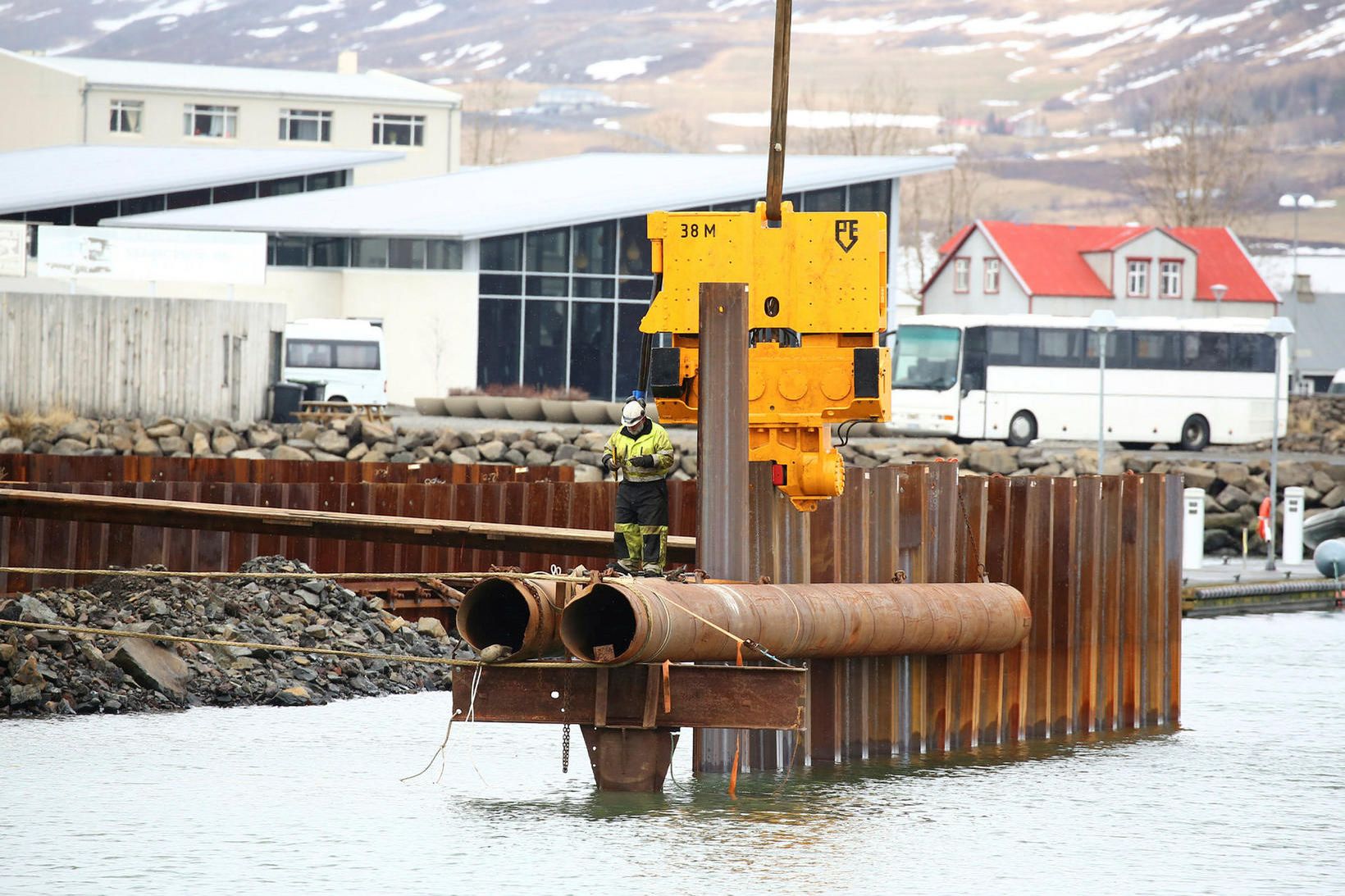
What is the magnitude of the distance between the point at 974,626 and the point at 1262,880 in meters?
3.18

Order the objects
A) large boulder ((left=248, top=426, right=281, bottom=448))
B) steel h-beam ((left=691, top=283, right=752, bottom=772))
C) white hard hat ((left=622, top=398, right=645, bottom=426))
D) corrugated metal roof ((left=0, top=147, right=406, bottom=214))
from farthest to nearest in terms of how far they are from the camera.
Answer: corrugated metal roof ((left=0, top=147, right=406, bottom=214)) < large boulder ((left=248, top=426, right=281, bottom=448)) < white hard hat ((left=622, top=398, right=645, bottom=426)) < steel h-beam ((left=691, top=283, right=752, bottom=772))

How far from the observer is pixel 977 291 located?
320ft

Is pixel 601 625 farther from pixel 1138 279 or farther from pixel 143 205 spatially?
pixel 1138 279

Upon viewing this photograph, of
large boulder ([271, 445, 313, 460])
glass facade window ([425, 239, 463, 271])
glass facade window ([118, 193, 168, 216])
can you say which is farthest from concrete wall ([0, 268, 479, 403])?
large boulder ([271, 445, 313, 460])

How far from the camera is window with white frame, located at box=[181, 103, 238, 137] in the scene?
86.0 m

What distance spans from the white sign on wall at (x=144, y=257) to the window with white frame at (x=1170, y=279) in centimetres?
5820

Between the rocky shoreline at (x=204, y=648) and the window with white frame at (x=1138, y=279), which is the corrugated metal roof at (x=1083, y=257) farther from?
the rocky shoreline at (x=204, y=648)

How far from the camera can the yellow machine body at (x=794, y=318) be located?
566 inches

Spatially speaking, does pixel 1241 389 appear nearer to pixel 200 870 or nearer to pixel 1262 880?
pixel 1262 880

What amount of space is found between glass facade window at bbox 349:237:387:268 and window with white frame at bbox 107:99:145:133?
34.3 m

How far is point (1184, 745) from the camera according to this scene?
18453 mm

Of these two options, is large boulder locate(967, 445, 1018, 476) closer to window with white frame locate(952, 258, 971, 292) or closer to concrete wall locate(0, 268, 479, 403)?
concrete wall locate(0, 268, 479, 403)

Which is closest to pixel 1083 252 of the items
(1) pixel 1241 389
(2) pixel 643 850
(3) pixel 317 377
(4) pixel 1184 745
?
(1) pixel 1241 389

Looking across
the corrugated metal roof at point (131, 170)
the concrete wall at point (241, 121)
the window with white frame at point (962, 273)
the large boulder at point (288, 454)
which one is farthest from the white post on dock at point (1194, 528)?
the window with white frame at point (962, 273)
